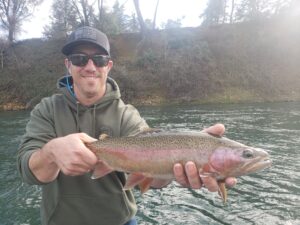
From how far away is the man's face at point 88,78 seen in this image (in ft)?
11.5

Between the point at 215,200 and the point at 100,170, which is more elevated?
the point at 100,170

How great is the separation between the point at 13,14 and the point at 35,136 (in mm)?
42542

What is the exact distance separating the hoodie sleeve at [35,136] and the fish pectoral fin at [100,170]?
1.55ft

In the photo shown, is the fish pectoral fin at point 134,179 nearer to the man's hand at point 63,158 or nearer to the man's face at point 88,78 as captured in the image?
the man's hand at point 63,158

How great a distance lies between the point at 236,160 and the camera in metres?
2.91

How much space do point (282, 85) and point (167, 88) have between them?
1013cm

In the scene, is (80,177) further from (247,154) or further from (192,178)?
(247,154)

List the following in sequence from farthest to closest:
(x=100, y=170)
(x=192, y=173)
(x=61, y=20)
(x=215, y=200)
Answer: (x=61, y=20) → (x=215, y=200) → (x=100, y=170) → (x=192, y=173)

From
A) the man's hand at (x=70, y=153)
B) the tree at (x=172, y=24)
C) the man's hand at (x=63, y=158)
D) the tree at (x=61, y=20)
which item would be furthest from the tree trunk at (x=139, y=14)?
the man's hand at (x=70, y=153)

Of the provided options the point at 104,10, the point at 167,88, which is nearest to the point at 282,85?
the point at 167,88

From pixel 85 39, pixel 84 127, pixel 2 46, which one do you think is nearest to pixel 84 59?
pixel 85 39

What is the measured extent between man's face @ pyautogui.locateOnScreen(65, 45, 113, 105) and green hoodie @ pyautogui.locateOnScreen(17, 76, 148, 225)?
0.07 metres

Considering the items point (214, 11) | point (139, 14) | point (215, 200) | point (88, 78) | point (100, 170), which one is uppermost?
point (214, 11)

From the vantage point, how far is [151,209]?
754 cm
